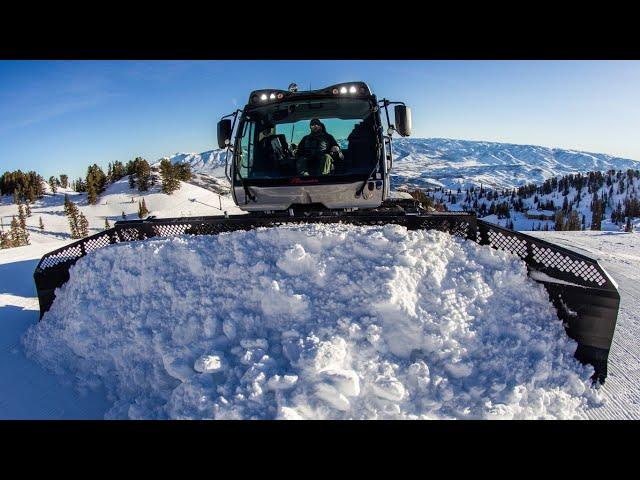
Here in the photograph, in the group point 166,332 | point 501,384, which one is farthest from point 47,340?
point 501,384

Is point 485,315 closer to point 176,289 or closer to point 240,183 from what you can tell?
point 176,289

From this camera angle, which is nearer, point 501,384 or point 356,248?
point 501,384

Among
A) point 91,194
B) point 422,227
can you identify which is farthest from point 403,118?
point 91,194

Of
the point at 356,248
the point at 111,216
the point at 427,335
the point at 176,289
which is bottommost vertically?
the point at 111,216

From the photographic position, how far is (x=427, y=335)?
9.18 feet

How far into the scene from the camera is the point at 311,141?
5.72 m

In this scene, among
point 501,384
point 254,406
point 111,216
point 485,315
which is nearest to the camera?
point 254,406

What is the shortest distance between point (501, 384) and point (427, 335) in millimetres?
589

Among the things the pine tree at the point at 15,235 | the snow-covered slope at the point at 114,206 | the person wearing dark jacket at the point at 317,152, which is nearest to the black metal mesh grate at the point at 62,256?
the person wearing dark jacket at the point at 317,152

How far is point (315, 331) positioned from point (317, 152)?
11.4ft

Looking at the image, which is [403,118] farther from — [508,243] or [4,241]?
[4,241]

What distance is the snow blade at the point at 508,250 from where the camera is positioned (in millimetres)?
2994

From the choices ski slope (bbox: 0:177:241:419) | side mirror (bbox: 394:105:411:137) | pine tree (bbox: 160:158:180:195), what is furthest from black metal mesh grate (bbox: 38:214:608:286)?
pine tree (bbox: 160:158:180:195)

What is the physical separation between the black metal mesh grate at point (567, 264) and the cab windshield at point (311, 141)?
264cm
